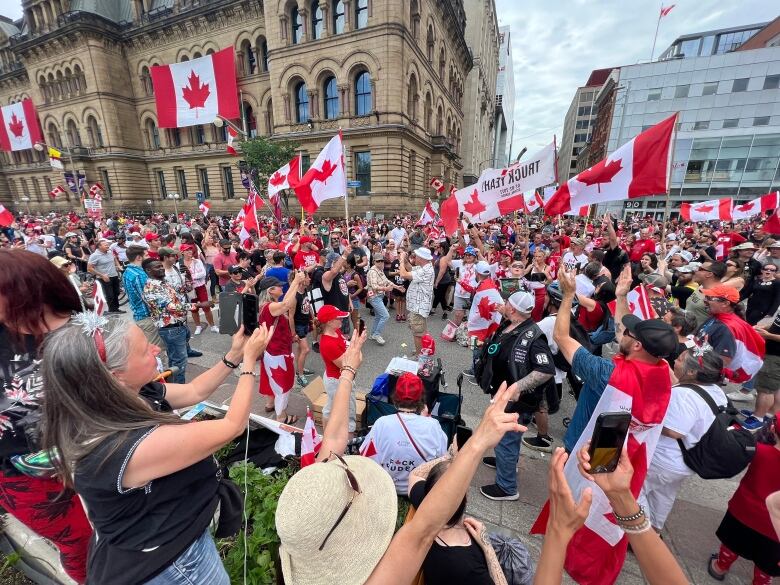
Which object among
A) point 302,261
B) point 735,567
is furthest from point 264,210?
point 735,567

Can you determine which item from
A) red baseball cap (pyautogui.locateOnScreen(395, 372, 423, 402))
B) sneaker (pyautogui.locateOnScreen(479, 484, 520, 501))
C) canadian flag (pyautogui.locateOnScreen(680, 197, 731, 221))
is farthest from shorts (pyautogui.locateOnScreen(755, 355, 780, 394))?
canadian flag (pyautogui.locateOnScreen(680, 197, 731, 221))

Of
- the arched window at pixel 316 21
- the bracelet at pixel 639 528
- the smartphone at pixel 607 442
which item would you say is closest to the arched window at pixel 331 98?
the arched window at pixel 316 21

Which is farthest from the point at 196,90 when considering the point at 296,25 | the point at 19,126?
the point at 19,126

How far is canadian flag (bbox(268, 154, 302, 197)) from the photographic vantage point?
813 cm

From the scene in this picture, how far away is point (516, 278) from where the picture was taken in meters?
5.67

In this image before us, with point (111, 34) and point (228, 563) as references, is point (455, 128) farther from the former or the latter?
point (228, 563)

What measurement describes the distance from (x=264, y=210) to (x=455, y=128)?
23.3m

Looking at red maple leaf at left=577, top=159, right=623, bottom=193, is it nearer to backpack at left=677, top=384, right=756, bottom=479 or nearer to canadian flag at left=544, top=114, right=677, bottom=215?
canadian flag at left=544, top=114, right=677, bottom=215

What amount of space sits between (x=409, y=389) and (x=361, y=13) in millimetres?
26897

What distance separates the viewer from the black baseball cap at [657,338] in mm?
1977

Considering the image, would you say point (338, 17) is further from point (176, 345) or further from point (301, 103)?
point (176, 345)

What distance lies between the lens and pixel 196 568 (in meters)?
1.48

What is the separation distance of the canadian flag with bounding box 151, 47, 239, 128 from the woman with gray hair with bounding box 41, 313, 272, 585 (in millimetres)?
30668

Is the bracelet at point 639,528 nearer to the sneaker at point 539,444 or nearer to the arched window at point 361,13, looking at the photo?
the sneaker at point 539,444
